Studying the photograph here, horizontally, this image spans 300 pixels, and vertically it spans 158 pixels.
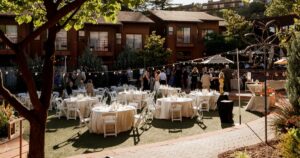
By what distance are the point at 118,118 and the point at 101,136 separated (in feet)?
2.67

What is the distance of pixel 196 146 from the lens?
9609 mm

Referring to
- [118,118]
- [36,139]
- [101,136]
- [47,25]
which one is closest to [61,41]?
[118,118]

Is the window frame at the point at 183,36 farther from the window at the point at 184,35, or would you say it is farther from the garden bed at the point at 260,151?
the garden bed at the point at 260,151

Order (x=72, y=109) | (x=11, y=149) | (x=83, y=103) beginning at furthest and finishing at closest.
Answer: (x=83, y=103), (x=72, y=109), (x=11, y=149)

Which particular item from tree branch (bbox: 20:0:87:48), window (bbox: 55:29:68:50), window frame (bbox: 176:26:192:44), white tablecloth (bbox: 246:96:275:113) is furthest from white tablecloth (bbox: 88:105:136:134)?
window frame (bbox: 176:26:192:44)

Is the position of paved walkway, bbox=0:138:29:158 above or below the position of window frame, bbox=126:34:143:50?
below

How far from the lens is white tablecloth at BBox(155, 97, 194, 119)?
14.4 metres

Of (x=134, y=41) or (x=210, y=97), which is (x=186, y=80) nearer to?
(x=210, y=97)

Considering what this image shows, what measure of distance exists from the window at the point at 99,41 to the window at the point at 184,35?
9.02 meters

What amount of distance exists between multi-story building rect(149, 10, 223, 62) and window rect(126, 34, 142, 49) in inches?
146

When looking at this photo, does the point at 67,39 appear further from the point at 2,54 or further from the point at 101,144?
the point at 101,144

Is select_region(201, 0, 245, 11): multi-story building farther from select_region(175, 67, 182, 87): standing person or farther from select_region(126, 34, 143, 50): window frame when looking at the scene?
select_region(175, 67, 182, 87): standing person

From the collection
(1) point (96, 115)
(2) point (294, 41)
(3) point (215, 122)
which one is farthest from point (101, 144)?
(2) point (294, 41)

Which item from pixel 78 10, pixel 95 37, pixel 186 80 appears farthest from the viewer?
pixel 95 37
